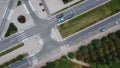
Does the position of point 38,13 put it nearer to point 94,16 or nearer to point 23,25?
point 23,25

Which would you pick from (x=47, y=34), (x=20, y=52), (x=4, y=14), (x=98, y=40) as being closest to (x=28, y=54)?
(x=20, y=52)

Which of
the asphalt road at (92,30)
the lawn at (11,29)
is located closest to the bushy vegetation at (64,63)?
the asphalt road at (92,30)

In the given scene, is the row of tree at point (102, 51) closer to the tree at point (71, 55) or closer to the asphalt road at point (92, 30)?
the tree at point (71, 55)

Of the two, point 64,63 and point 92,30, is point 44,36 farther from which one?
point 92,30

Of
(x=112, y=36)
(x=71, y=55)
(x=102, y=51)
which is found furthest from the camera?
(x=102, y=51)

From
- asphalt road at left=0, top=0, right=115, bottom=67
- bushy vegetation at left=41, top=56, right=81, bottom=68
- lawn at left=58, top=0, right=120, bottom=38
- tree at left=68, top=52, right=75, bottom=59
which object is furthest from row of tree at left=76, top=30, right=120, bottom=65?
lawn at left=58, top=0, right=120, bottom=38

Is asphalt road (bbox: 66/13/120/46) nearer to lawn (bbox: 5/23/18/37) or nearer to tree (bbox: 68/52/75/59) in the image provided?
tree (bbox: 68/52/75/59)

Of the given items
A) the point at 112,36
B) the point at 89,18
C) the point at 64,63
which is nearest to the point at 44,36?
the point at 64,63

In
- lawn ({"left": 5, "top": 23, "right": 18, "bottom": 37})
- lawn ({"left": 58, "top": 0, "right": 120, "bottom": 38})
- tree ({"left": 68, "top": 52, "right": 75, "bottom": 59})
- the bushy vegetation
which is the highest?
lawn ({"left": 5, "top": 23, "right": 18, "bottom": 37})
